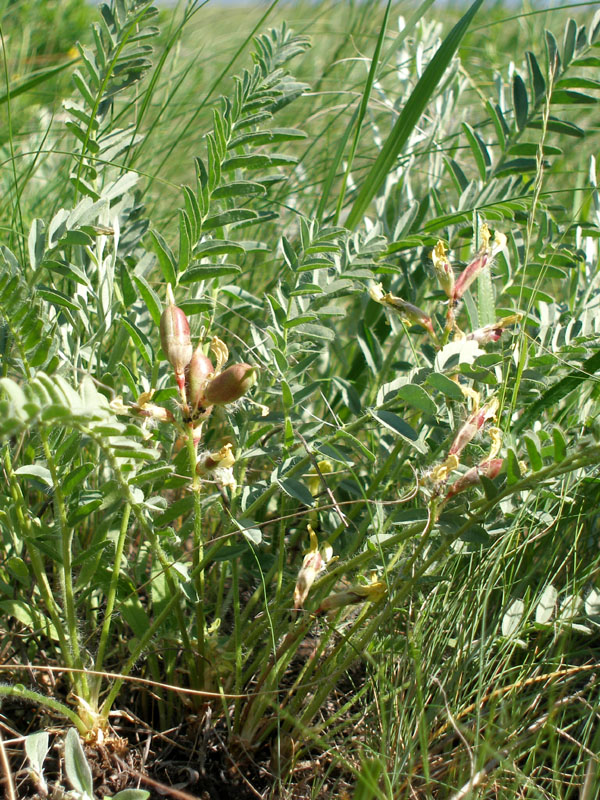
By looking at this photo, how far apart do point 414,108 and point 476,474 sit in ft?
2.32

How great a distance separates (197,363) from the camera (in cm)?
103

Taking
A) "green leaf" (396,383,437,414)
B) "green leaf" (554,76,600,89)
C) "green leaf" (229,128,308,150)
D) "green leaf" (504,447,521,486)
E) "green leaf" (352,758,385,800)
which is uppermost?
"green leaf" (229,128,308,150)

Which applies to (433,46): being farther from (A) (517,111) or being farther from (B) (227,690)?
(B) (227,690)

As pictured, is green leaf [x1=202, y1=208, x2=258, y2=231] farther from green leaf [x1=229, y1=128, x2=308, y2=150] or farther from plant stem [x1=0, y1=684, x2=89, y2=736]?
plant stem [x1=0, y1=684, x2=89, y2=736]

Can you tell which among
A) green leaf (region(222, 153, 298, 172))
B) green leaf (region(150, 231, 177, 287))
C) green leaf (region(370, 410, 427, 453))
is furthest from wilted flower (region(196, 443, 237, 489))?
green leaf (region(222, 153, 298, 172))

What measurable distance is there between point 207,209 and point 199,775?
0.88m

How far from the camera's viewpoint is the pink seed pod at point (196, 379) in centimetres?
103

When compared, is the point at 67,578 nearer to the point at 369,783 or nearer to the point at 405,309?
the point at 369,783

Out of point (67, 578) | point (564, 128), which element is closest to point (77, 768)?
point (67, 578)

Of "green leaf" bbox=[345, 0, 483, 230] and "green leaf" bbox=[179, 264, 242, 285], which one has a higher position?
"green leaf" bbox=[345, 0, 483, 230]

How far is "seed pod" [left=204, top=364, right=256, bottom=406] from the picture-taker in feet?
3.25

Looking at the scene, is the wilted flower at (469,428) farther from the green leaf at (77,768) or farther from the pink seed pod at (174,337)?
the green leaf at (77,768)

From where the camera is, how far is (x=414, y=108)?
1.37 m

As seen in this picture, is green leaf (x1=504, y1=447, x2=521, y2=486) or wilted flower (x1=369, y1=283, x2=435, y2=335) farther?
wilted flower (x1=369, y1=283, x2=435, y2=335)
